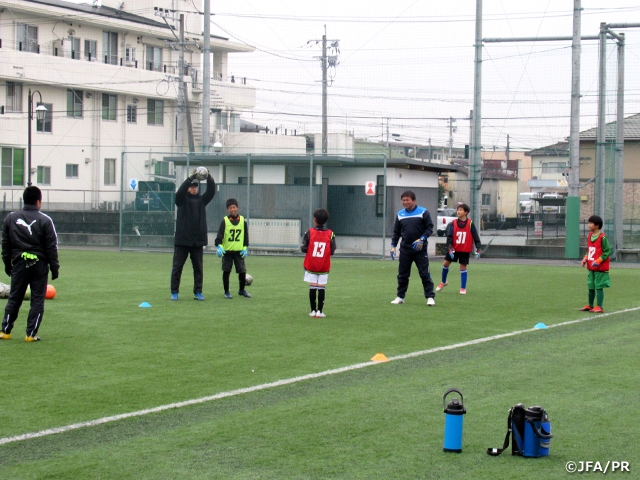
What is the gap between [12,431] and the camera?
21.3ft

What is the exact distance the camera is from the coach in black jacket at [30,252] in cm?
1040

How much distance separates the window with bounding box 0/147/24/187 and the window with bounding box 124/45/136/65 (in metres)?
10.8

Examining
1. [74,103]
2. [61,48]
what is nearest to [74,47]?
[61,48]

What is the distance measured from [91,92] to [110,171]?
5.03m

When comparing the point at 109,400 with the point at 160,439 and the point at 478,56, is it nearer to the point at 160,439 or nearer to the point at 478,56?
the point at 160,439

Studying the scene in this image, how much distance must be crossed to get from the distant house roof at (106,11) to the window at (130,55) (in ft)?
5.81

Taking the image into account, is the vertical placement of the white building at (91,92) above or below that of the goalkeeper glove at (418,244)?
above

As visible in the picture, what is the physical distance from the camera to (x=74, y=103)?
51.1m

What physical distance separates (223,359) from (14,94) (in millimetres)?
42625

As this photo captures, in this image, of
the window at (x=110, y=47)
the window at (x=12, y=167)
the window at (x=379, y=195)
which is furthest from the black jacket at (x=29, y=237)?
the window at (x=110, y=47)

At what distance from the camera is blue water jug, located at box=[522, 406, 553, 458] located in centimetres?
577

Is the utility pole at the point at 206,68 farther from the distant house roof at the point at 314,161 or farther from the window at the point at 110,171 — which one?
the window at the point at 110,171

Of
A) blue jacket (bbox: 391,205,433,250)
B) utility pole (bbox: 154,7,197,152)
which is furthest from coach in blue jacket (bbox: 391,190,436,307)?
utility pole (bbox: 154,7,197,152)

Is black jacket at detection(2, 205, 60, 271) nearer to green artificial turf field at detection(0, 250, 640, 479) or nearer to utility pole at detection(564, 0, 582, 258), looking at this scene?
green artificial turf field at detection(0, 250, 640, 479)
